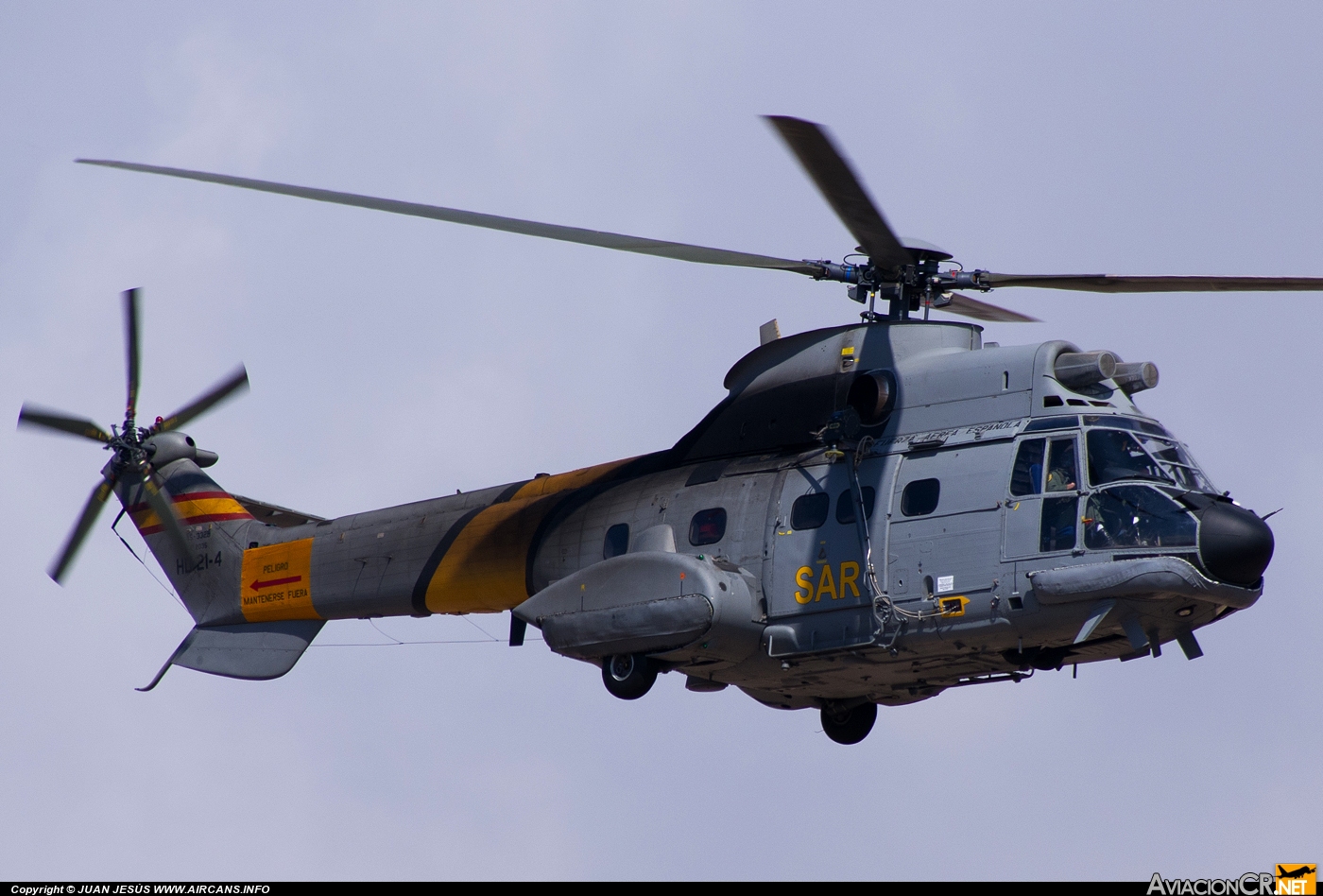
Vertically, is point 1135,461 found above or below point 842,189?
below

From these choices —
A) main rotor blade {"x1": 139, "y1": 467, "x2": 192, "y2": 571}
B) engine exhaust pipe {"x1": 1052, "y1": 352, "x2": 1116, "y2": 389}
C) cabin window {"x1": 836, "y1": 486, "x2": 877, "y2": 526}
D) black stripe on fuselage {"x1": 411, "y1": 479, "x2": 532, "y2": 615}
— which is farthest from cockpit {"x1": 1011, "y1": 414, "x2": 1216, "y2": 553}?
main rotor blade {"x1": 139, "y1": 467, "x2": 192, "y2": 571}

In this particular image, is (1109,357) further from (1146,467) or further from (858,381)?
(858,381)

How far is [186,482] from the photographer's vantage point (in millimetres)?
23688

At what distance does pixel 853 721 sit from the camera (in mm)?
18344

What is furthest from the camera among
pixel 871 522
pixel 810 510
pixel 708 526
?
pixel 708 526

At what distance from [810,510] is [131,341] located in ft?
35.8

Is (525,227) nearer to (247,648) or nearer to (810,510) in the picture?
(810,510)

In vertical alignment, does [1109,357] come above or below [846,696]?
above

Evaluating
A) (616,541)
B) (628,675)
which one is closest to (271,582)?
(616,541)

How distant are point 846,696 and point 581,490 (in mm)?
3817

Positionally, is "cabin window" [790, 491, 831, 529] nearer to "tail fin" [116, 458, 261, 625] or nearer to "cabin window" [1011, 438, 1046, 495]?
"cabin window" [1011, 438, 1046, 495]

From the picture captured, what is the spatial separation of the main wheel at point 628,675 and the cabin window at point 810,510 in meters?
2.11

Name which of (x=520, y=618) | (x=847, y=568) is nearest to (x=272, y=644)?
(x=520, y=618)

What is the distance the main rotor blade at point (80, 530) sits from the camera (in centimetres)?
2217
